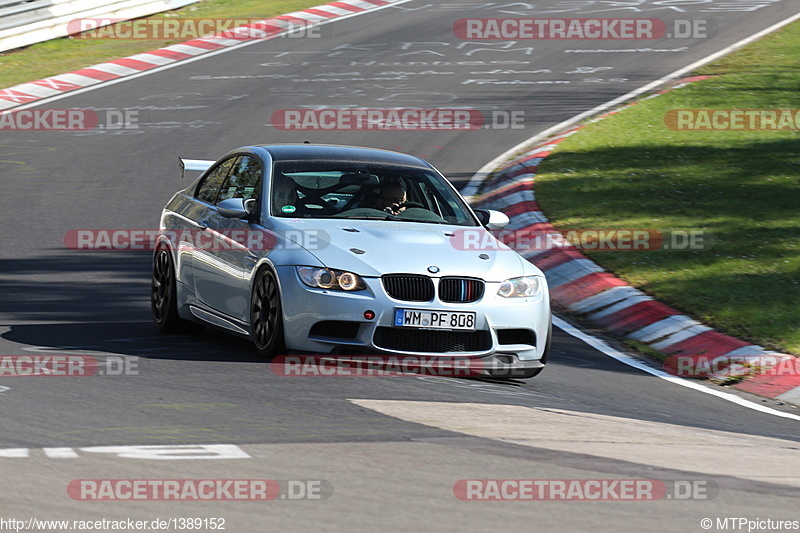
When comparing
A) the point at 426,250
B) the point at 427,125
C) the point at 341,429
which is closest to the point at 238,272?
the point at 426,250

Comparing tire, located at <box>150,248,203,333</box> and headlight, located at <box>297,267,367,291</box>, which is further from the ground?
headlight, located at <box>297,267,367,291</box>

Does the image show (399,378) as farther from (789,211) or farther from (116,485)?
(789,211)

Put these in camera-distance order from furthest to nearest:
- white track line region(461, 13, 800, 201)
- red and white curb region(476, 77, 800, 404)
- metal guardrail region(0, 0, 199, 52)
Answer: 1. metal guardrail region(0, 0, 199, 52)
2. white track line region(461, 13, 800, 201)
3. red and white curb region(476, 77, 800, 404)

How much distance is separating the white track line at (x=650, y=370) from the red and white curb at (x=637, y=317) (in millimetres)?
276

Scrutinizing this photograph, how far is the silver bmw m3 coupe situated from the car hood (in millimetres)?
12

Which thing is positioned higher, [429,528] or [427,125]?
[429,528]

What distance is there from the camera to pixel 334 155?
392 inches

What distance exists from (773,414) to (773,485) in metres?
2.57

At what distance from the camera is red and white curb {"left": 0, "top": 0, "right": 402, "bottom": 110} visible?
22781mm

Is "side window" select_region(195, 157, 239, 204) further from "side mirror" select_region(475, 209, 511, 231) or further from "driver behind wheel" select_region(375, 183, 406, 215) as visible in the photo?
"side mirror" select_region(475, 209, 511, 231)

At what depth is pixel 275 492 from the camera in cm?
568

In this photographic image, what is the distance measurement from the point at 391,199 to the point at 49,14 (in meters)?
19.3

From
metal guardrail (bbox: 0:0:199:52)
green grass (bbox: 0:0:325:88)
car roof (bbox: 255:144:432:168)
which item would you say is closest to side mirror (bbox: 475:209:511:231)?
car roof (bbox: 255:144:432:168)

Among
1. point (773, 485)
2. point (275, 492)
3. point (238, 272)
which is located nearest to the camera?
point (275, 492)
